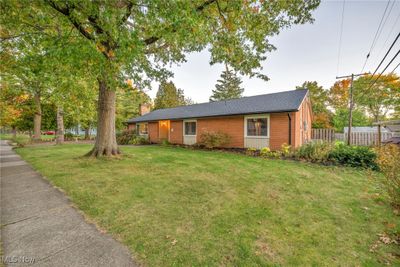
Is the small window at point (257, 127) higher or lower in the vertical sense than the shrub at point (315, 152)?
higher

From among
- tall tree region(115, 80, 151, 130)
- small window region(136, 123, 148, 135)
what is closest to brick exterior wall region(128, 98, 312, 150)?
small window region(136, 123, 148, 135)

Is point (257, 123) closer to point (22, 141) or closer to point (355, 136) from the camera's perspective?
point (355, 136)

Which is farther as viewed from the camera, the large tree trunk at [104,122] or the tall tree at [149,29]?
the large tree trunk at [104,122]

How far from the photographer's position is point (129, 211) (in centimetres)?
321

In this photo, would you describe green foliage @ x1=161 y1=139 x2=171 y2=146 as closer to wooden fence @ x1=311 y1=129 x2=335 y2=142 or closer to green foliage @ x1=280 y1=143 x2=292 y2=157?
green foliage @ x1=280 y1=143 x2=292 y2=157

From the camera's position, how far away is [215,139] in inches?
459

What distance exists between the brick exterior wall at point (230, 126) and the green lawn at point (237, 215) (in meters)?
5.93

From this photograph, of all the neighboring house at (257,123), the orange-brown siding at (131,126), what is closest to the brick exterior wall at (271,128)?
the neighboring house at (257,123)

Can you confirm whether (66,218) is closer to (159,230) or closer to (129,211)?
(129,211)

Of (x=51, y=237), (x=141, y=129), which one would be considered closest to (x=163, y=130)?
(x=141, y=129)

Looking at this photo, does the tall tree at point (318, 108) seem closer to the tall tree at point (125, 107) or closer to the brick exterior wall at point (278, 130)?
the brick exterior wall at point (278, 130)

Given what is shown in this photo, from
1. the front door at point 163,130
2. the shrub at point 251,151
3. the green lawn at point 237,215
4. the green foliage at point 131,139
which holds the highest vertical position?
the front door at point 163,130

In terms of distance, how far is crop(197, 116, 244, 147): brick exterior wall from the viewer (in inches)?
460

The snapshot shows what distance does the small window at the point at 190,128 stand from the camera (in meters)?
14.5
